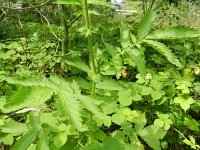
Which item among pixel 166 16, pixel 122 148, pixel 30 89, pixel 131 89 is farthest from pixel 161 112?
pixel 166 16

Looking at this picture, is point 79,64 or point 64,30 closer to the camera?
point 79,64

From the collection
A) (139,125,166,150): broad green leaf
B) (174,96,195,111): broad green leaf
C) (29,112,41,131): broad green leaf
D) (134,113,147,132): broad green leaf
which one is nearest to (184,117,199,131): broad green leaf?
(174,96,195,111): broad green leaf

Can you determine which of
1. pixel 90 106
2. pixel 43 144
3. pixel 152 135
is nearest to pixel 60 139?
pixel 43 144

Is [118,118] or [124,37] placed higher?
[124,37]

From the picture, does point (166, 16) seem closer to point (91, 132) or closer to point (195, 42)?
point (195, 42)

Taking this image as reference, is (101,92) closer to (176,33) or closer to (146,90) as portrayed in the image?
(176,33)

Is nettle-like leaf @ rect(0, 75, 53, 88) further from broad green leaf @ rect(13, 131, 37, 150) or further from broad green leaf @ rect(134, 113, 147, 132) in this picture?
broad green leaf @ rect(134, 113, 147, 132)

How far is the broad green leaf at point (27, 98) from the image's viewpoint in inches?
37.8

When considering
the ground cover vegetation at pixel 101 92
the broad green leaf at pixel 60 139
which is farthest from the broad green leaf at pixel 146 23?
the broad green leaf at pixel 60 139

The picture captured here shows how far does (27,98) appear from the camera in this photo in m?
0.99

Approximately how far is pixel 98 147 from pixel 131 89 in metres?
0.90

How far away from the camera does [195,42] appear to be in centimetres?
331

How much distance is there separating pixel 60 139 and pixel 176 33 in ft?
2.64

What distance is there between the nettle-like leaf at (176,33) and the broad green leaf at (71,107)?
→ 0.49 m
